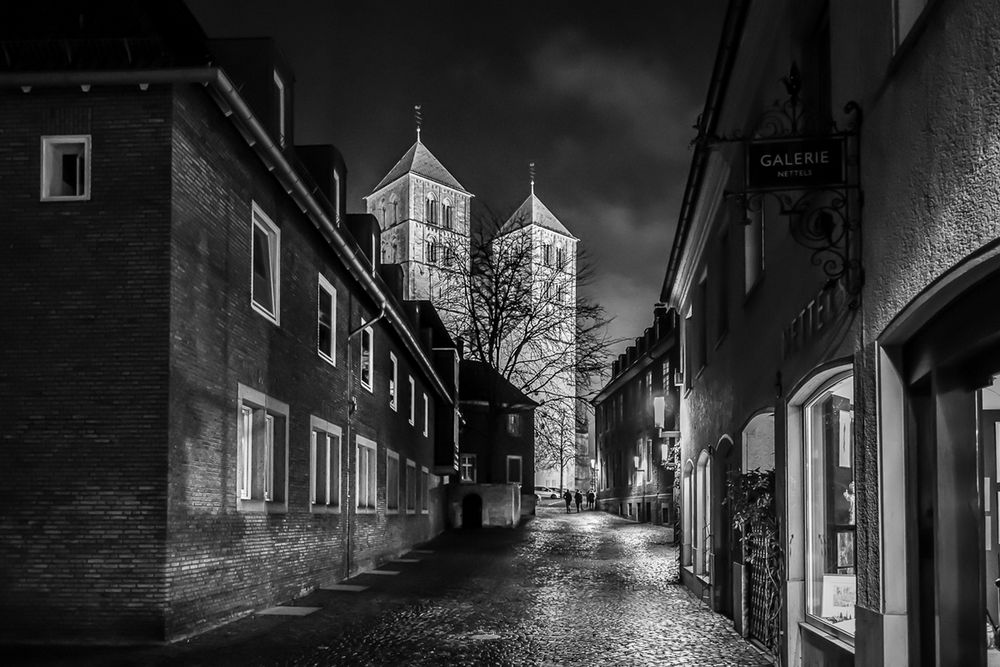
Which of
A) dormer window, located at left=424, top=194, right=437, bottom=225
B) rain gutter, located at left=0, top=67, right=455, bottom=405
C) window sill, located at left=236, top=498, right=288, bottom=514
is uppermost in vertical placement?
dormer window, located at left=424, top=194, right=437, bottom=225

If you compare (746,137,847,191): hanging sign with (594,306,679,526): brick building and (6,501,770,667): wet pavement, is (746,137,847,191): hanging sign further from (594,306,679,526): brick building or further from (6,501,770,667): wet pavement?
(594,306,679,526): brick building

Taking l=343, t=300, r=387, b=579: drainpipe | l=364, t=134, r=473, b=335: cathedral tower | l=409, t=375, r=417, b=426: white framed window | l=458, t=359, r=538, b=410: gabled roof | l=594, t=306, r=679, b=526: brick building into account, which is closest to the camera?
l=343, t=300, r=387, b=579: drainpipe

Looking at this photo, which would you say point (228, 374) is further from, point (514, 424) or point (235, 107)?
point (514, 424)

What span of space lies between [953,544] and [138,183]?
963 centimetres

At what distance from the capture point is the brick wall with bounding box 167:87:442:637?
13.0 meters

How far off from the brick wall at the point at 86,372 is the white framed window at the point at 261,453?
271 centimetres

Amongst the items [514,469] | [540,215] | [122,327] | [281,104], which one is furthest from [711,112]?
[540,215]

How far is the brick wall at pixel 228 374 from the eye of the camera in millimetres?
12984

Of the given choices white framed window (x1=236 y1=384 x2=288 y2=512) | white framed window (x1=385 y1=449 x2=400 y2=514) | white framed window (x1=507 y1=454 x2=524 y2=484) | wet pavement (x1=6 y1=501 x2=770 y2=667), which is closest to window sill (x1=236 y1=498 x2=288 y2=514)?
white framed window (x1=236 y1=384 x2=288 y2=512)

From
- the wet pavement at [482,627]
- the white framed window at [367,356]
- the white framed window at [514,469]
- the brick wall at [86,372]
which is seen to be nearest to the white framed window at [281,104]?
the brick wall at [86,372]

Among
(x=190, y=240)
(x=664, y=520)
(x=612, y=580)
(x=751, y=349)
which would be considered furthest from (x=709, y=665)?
(x=664, y=520)

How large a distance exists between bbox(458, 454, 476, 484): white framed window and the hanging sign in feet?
166

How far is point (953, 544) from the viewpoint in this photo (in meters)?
6.45

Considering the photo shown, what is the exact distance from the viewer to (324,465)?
20953mm
